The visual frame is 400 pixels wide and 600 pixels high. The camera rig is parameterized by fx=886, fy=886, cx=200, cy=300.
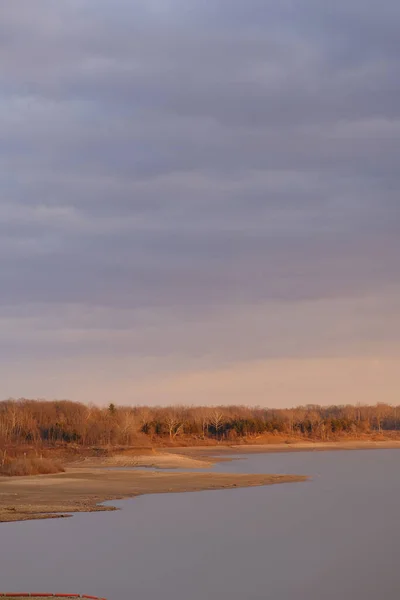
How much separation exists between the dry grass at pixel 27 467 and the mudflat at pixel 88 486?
3.91ft

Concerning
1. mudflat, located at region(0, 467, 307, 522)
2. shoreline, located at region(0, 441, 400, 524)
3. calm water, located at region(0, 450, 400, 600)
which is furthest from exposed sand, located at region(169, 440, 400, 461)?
calm water, located at region(0, 450, 400, 600)

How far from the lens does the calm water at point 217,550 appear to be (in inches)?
899

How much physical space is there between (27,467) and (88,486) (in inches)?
387

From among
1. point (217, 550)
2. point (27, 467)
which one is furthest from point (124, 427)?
point (217, 550)

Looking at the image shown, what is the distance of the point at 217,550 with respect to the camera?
29.0m

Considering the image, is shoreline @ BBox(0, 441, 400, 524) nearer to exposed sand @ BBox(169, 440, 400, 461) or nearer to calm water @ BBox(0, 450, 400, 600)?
calm water @ BBox(0, 450, 400, 600)

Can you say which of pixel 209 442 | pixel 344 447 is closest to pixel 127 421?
pixel 209 442

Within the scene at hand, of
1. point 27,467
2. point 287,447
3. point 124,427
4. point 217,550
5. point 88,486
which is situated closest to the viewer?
point 217,550

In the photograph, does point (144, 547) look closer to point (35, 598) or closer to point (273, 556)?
point (273, 556)

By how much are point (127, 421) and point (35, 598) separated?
7864 centimetres

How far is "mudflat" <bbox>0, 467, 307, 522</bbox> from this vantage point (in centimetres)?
3706

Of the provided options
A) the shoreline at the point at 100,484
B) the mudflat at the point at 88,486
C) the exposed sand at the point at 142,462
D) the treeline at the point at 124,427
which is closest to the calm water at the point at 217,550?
the mudflat at the point at 88,486

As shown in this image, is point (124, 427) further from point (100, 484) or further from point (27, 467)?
point (100, 484)

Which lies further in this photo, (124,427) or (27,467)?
(124,427)
